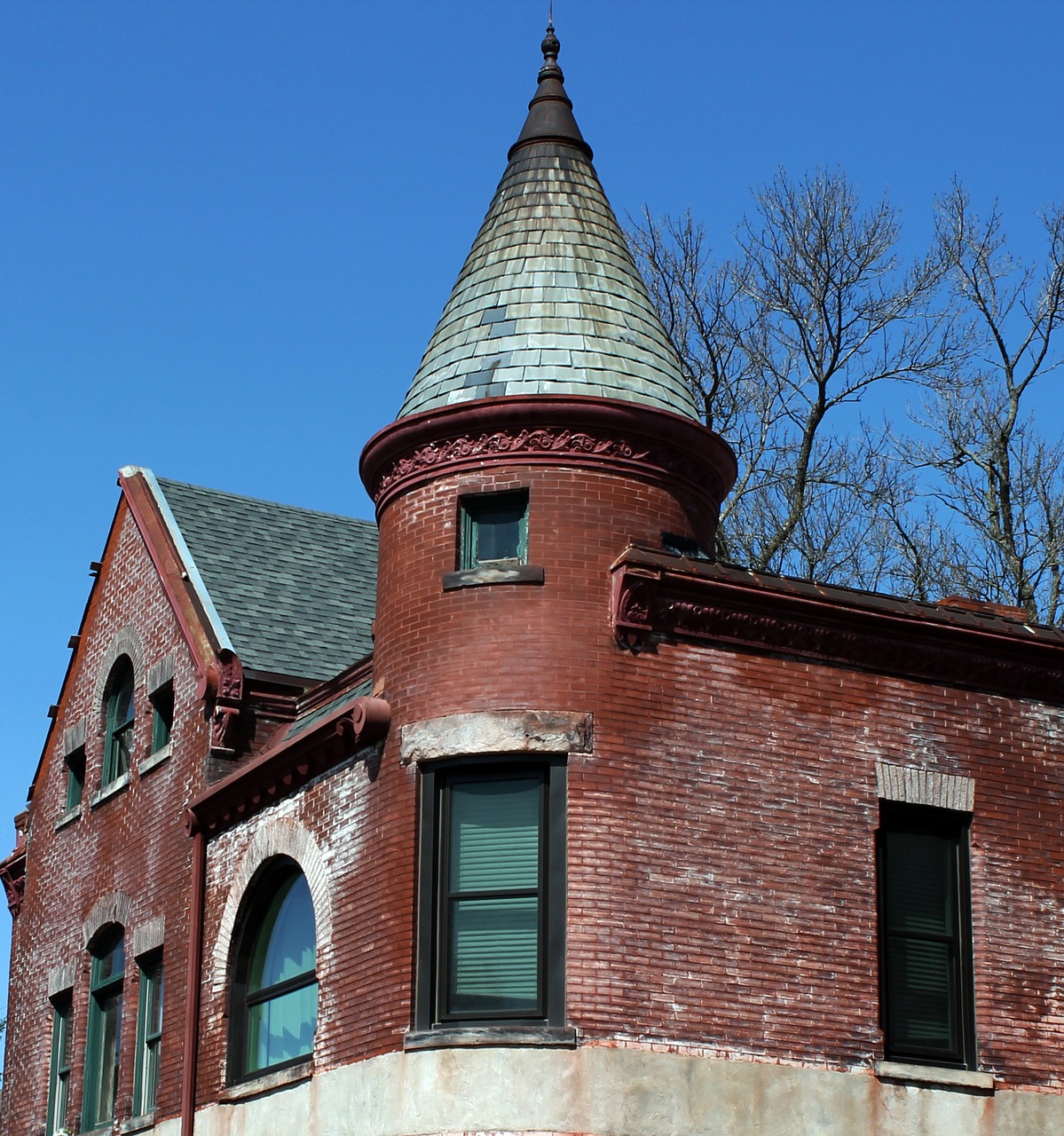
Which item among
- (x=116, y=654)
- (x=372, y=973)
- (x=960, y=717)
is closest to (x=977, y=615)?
(x=960, y=717)

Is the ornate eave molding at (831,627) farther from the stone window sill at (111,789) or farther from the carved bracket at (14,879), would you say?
the carved bracket at (14,879)

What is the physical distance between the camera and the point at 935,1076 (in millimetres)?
16438

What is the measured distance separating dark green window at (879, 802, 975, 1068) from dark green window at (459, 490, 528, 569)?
4.08 metres

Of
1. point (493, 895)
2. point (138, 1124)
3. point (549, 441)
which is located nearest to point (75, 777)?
point (138, 1124)

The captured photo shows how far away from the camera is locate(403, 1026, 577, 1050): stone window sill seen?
50.4 feet

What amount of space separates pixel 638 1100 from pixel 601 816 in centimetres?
228

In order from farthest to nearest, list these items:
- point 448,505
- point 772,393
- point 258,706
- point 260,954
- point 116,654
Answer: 1. point 772,393
2. point 116,654
3. point 258,706
4. point 260,954
5. point 448,505

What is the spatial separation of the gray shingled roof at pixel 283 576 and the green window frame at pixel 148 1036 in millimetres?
3659

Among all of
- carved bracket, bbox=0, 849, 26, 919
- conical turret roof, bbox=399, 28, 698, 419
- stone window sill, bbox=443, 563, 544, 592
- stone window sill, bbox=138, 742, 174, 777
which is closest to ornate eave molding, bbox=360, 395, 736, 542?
conical turret roof, bbox=399, 28, 698, 419

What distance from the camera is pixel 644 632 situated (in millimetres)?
16844

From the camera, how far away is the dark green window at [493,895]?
15.9 meters

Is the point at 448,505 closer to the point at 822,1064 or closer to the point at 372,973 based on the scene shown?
the point at 372,973

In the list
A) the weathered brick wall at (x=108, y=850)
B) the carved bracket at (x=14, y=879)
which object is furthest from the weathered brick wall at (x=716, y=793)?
the carved bracket at (x=14, y=879)

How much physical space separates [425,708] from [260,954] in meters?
4.41
